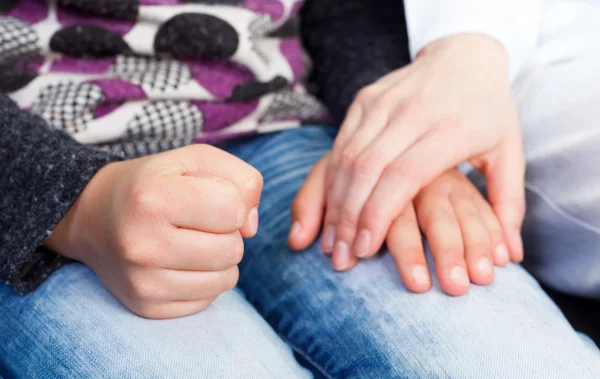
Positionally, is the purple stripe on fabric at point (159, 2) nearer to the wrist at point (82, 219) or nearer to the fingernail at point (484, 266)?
the wrist at point (82, 219)

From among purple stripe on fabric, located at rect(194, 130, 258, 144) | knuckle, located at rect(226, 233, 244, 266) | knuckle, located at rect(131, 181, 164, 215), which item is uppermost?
knuckle, located at rect(131, 181, 164, 215)

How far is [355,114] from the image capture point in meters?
0.51

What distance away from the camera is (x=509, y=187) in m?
0.48

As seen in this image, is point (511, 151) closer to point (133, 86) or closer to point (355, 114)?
point (355, 114)

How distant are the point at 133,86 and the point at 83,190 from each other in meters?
0.15

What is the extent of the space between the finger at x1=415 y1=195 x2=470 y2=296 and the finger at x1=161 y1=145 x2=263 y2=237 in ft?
0.54

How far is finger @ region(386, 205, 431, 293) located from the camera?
17.1 inches

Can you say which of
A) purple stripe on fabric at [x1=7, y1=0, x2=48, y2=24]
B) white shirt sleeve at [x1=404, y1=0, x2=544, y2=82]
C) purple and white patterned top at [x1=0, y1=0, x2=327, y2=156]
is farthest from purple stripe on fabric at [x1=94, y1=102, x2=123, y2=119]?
white shirt sleeve at [x1=404, y1=0, x2=544, y2=82]

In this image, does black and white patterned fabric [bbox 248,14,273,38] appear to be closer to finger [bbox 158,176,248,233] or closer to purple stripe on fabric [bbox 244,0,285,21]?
purple stripe on fabric [bbox 244,0,285,21]

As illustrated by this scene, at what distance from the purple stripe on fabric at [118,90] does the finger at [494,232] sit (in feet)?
1.09

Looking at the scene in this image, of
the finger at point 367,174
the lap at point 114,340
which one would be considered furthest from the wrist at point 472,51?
the lap at point 114,340

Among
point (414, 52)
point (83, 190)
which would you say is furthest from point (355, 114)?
point (83, 190)

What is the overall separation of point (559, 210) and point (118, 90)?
0.43m

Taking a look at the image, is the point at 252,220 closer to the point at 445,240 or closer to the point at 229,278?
the point at 229,278
